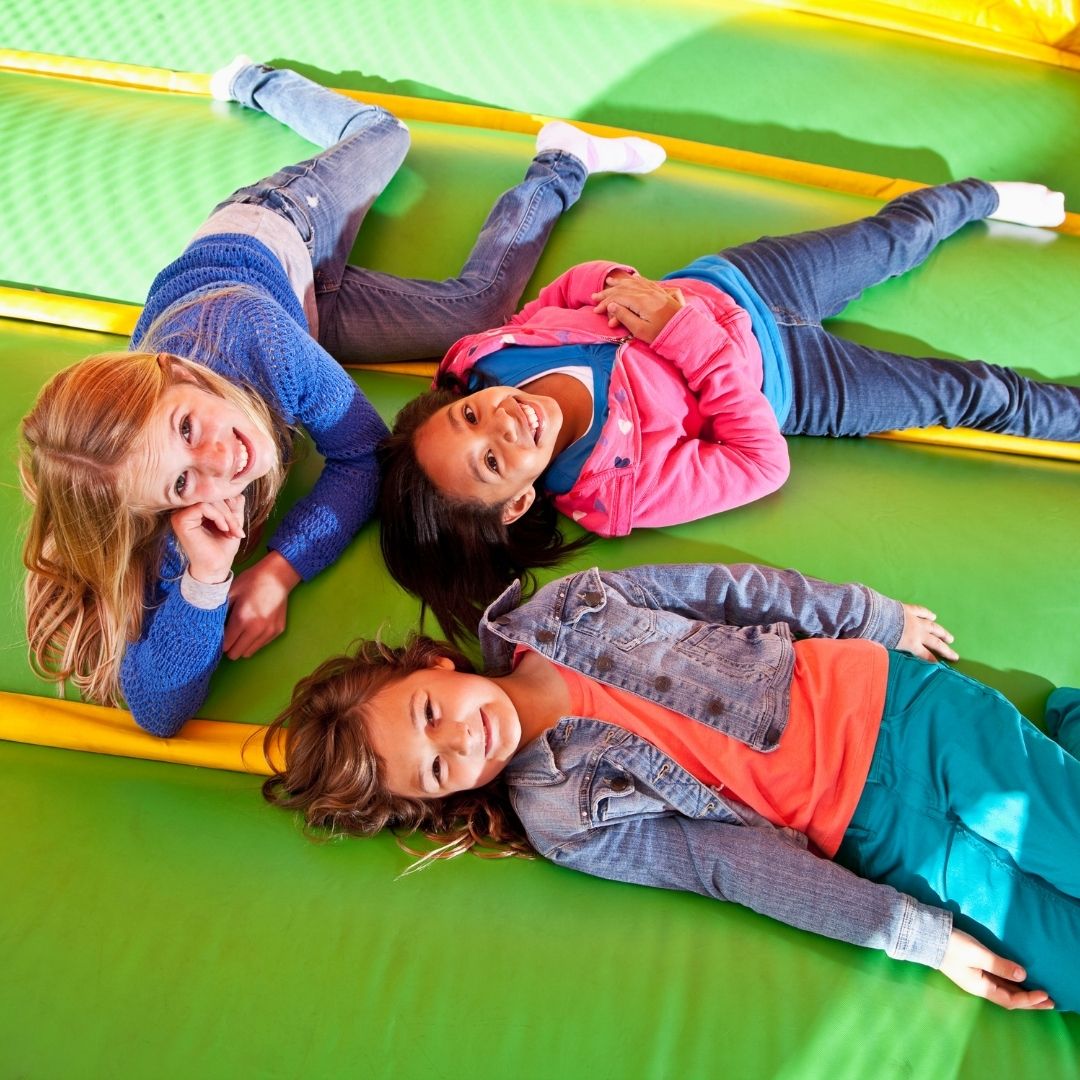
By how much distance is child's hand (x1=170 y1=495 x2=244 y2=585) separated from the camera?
925mm

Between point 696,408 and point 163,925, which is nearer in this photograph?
point 163,925

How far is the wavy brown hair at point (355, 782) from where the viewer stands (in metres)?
0.93

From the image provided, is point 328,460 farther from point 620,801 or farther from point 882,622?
point 882,622

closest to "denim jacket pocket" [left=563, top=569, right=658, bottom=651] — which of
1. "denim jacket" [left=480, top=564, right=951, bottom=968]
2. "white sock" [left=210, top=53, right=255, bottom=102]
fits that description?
"denim jacket" [left=480, top=564, right=951, bottom=968]

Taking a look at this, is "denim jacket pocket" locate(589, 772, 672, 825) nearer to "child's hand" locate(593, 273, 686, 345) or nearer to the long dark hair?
the long dark hair

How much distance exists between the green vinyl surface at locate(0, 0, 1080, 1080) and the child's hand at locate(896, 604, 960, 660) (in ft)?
0.10

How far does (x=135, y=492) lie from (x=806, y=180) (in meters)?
1.25

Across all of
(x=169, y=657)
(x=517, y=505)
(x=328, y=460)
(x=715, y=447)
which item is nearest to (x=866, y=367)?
(x=715, y=447)

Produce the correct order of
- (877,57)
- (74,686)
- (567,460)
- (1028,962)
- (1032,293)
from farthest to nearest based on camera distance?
(877,57) → (1032,293) → (567,460) → (74,686) → (1028,962)

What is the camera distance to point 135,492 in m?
0.88

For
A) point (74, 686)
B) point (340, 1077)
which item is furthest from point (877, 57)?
point (340, 1077)

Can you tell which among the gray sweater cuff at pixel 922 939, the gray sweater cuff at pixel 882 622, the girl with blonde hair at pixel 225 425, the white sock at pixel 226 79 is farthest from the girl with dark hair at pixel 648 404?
the white sock at pixel 226 79

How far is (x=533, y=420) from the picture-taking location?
1.08m

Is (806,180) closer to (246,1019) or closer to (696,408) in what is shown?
(696,408)
